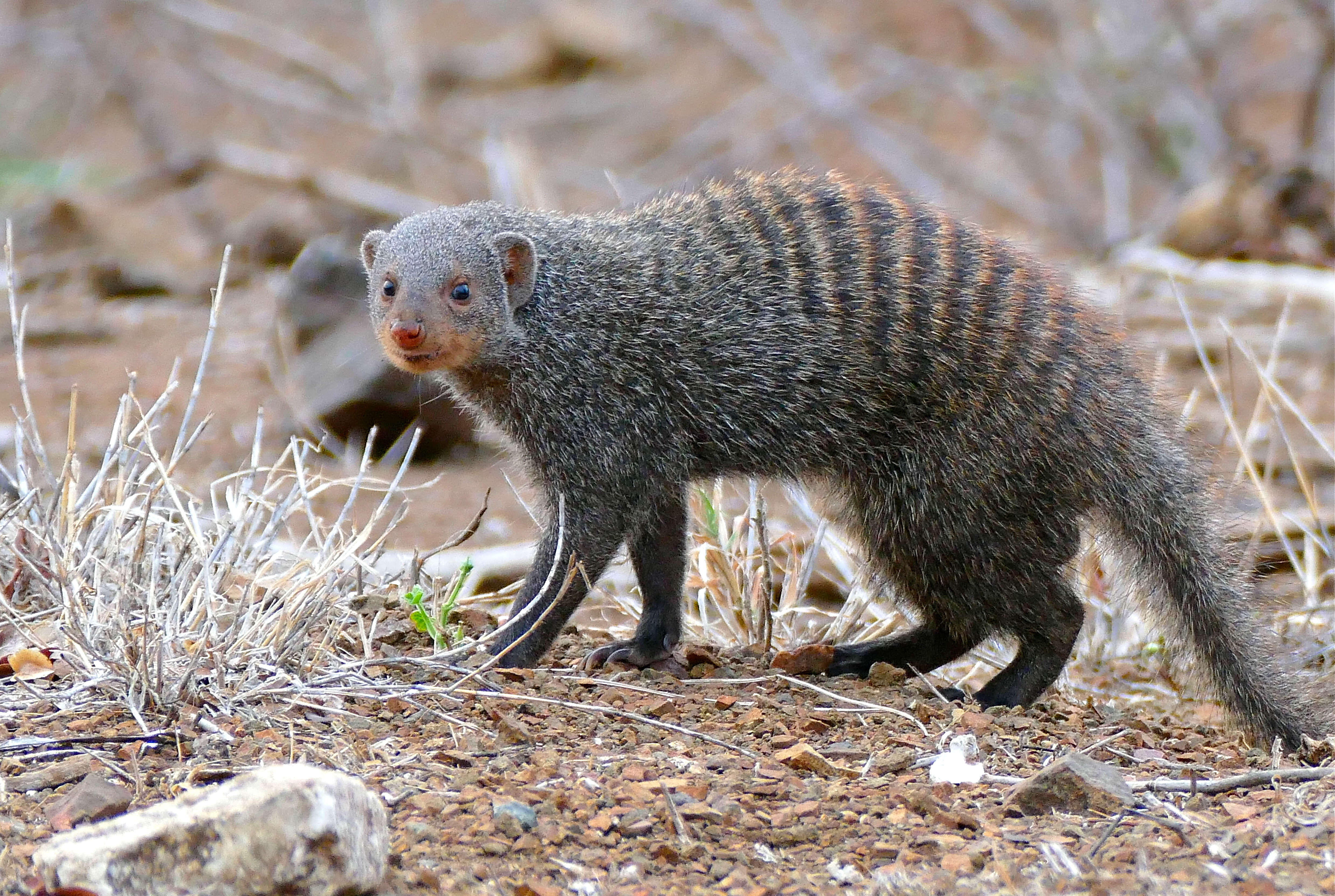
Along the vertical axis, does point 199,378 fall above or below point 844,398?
below

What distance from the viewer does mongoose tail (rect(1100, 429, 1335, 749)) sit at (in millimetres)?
3262

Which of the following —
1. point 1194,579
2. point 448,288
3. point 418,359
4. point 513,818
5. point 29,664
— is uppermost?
point 448,288

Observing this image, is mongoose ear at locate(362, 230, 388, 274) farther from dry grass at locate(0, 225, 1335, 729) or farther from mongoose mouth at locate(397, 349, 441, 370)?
dry grass at locate(0, 225, 1335, 729)

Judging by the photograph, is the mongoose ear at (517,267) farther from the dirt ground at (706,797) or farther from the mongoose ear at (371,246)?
the dirt ground at (706,797)

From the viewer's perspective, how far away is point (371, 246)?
364cm

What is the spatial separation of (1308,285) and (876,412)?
3.19 meters

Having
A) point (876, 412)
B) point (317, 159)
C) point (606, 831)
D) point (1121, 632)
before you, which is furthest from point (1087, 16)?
point (606, 831)

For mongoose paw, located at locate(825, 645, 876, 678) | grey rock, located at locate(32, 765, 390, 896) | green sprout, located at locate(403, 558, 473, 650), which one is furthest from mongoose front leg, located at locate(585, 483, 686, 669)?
grey rock, located at locate(32, 765, 390, 896)

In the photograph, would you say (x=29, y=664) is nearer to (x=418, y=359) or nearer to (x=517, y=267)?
(x=418, y=359)

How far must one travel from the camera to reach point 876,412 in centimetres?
345

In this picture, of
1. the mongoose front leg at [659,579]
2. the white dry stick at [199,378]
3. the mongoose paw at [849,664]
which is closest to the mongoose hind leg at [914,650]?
the mongoose paw at [849,664]

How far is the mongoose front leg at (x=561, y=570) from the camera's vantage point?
3295 millimetres

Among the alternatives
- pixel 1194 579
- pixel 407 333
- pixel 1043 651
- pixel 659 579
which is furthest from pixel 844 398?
pixel 407 333

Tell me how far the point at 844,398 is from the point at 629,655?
80cm
